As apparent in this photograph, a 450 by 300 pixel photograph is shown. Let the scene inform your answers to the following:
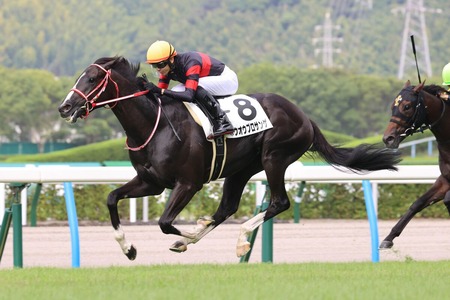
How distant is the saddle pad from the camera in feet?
23.6

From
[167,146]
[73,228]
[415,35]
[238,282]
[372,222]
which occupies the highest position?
[167,146]

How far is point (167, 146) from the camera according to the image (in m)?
7.03

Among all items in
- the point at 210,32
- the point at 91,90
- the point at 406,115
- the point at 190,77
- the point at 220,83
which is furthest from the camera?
the point at 210,32

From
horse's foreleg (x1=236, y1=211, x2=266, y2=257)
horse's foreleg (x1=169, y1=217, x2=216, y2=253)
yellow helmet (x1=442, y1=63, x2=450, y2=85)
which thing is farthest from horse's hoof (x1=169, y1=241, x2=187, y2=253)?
yellow helmet (x1=442, y1=63, x2=450, y2=85)

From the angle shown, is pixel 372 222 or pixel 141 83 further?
pixel 372 222

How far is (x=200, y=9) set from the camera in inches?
3447

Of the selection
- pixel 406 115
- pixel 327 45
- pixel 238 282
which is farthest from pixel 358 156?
pixel 327 45

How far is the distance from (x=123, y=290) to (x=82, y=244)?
391 cm

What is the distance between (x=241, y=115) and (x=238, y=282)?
150cm

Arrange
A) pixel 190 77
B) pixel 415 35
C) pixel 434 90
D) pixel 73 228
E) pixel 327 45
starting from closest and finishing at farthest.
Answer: pixel 190 77, pixel 73 228, pixel 434 90, pixel 415 35, pixel 327 45

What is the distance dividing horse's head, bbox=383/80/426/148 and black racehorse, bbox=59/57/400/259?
2.21 ft

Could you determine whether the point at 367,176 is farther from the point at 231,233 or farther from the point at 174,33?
the point at 174,33

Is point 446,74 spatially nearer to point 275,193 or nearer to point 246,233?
point 275,193

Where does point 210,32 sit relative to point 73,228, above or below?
below
